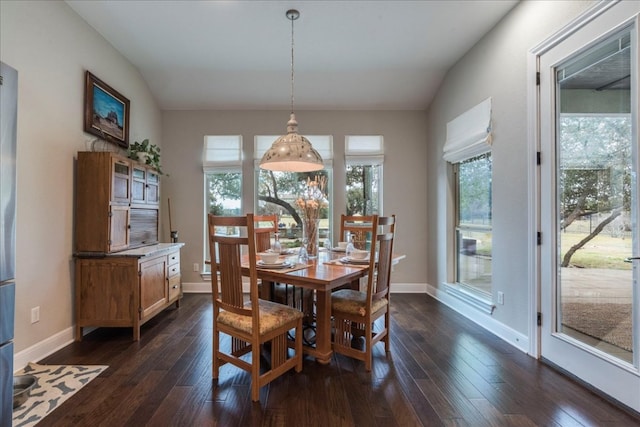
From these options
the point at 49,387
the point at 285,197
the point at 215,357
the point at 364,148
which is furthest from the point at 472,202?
the point at 49,387

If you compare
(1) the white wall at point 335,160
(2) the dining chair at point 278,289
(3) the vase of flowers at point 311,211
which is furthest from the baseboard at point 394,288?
(3) the vase of flowers at point 311,211

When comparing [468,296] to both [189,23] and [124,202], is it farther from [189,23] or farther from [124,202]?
[189,23]

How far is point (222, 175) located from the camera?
14.6ft

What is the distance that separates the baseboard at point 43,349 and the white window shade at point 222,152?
2.53 meters

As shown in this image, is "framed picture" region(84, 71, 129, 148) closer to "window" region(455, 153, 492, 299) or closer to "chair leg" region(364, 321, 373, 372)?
"chair leg" region(364, 321, 373, 372)

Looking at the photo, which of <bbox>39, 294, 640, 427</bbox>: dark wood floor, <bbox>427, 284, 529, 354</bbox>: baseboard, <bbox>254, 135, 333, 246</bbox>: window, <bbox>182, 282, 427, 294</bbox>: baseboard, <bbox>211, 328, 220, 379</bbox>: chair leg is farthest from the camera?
<bbox>254, 135, 333, 246</bbox>: window

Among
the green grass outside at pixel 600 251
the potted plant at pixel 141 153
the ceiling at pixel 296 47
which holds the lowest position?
the green grass outside at pixel 600 251

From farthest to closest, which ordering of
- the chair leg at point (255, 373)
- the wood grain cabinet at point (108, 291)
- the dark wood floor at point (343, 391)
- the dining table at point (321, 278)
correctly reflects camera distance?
the wood grain cabinet at point (108, 291) < the dining table at point (321, 278) < the chair leg at point (255, 373) < the dark wood floor at point (343, 391)

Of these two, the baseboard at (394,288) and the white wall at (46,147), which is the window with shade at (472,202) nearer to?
the baseboard at (394,288)

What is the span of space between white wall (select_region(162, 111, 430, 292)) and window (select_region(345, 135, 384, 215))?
11cm

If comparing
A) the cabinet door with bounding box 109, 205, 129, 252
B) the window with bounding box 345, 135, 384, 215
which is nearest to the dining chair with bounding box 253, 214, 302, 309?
the cabinet door with bounding box 109, 205, 129, 252

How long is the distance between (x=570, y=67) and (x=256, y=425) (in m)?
3.25

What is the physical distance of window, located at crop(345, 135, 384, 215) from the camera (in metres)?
4.41

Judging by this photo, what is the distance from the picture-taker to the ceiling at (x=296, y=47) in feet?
9.02
